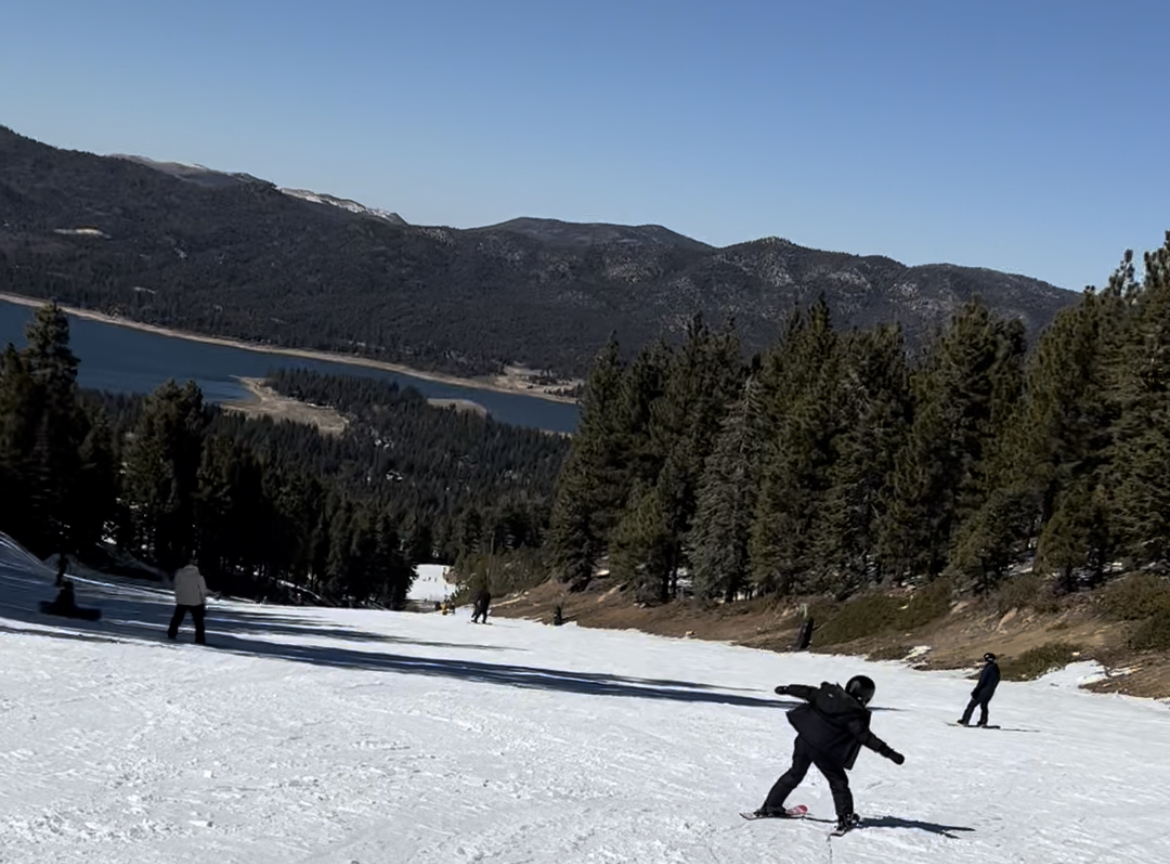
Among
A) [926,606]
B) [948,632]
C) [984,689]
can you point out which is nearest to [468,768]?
[984,689]

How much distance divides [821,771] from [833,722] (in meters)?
0.61

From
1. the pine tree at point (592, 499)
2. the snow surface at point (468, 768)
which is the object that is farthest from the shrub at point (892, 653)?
the pine tree at point (592, 499)

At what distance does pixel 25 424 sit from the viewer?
6806cm

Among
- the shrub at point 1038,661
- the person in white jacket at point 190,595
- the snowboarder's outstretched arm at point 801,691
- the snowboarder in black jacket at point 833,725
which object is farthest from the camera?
the shrub at point 1038,661

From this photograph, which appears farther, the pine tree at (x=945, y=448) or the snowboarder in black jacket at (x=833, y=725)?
the pine tree at (x=945, y=448)

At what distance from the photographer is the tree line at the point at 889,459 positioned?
4050 centimetres

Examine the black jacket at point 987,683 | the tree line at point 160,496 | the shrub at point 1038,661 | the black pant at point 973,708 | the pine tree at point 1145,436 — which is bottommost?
the tree line at point 160,496

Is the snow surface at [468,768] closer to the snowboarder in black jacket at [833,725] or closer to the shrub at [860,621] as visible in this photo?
the snowboarder in black jacket at [833,725]

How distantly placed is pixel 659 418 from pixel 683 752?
196 ft

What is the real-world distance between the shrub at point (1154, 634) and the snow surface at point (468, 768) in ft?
17.6

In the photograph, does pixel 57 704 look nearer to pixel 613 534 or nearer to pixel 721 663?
pixel 721 663

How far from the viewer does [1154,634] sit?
31906 mm

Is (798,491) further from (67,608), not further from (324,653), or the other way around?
(67,608)

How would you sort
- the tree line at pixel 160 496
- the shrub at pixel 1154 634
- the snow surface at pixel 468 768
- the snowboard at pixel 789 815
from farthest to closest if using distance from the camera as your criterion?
the tree line at pixel 160 496, the shrub at pixel 1154 634, the snowboard at pixel 789 815, the snow surface at pixel 468 768
